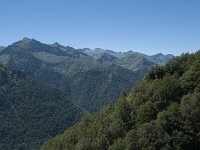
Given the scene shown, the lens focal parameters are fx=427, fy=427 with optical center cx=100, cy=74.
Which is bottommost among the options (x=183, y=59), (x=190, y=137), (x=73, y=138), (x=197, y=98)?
(x=73, y=138)

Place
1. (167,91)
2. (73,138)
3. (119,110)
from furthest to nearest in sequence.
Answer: (73,138)
(119,110)
(167,91)

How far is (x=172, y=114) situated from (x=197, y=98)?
5.98 metres

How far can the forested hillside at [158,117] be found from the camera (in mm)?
84188

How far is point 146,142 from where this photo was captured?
8581 centimetres

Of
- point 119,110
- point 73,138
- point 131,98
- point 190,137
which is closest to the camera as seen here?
point 190,137

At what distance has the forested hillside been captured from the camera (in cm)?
8419

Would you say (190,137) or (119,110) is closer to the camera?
(190,137)

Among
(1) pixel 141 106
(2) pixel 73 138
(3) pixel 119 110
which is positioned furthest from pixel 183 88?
(2) pixel 73 138

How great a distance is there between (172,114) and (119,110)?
2371 centimetres

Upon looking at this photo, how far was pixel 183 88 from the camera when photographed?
101m

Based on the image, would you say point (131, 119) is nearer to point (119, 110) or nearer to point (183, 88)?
point (119, 110)

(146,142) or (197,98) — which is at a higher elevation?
(197,98)

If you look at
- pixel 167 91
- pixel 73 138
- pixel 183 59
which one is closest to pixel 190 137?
pixel 167 91

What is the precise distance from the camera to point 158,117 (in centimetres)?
8850
